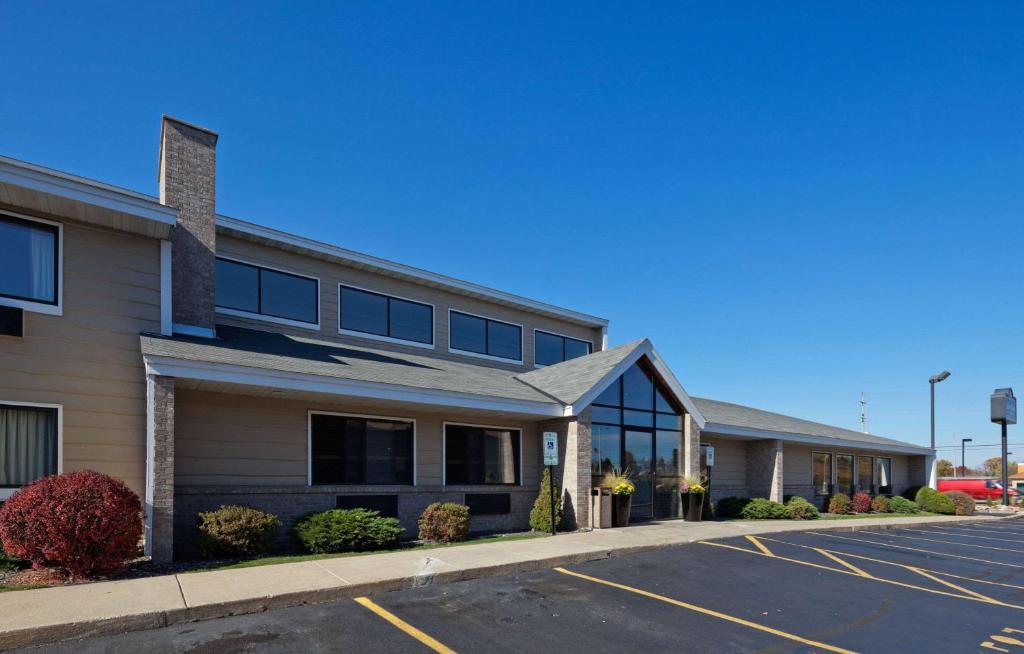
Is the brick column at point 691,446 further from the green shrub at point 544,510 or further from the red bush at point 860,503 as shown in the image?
the red bush at point 860,503

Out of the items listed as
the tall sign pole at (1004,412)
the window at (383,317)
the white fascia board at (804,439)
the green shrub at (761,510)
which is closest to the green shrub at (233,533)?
the window at (383,317)

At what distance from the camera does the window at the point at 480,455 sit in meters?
15.6

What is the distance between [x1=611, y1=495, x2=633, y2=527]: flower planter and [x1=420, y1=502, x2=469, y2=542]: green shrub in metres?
4.31

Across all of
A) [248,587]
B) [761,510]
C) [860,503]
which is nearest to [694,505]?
[761,510]

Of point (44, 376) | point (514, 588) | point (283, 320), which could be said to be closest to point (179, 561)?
point (44, 376)

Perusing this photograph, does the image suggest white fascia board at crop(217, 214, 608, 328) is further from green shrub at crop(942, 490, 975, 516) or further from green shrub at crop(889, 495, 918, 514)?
green shrub at crop(942, 490, 975, 516)

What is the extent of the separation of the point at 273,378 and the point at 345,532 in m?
3.09

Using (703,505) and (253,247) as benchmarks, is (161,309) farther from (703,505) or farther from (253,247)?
(703,505)

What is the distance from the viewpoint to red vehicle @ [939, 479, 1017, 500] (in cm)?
4112

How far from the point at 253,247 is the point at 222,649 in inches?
449

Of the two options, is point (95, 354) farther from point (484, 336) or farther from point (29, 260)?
point (484, 336)

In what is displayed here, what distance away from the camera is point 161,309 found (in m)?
12.3

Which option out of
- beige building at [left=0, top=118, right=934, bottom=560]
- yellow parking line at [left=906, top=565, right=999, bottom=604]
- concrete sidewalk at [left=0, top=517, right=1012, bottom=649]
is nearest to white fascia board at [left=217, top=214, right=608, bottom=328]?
beige building at [left=0, top=118, right=934, bottom=560]

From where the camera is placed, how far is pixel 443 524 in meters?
13.4
